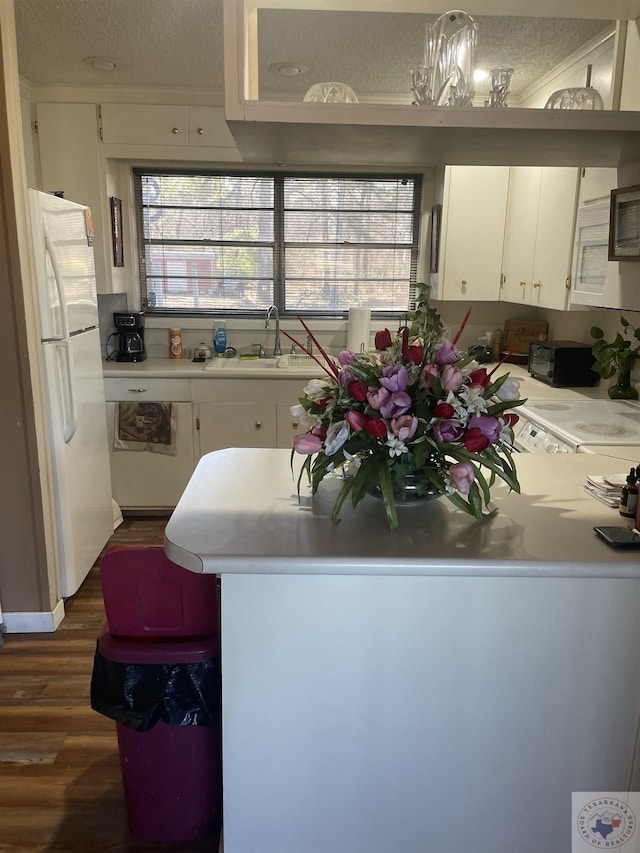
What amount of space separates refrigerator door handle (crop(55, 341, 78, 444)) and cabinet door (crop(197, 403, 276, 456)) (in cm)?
102

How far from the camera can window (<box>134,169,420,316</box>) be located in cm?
394

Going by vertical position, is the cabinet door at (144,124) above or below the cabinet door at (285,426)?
above

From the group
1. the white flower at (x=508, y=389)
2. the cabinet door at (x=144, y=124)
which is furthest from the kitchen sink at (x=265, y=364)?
the white flower at (x=508, y=389)

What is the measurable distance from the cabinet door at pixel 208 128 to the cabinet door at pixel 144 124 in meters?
0.04

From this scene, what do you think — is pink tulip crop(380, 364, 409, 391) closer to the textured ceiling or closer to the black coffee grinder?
the textured ceiling

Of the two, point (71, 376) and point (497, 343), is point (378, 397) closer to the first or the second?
point (71, 376)

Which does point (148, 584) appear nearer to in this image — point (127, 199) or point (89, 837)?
point (89, 837)

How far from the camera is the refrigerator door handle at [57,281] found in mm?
2359

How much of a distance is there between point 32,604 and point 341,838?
167 cm

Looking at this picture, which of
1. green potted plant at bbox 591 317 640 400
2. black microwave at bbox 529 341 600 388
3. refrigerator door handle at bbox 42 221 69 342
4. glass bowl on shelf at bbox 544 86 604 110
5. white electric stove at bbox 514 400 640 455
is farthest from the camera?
black microwave at bbox 529 341 600 388

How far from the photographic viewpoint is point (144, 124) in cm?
351

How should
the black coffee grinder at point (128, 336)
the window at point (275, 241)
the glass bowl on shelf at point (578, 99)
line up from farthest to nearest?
the window at point (275, 241) → the black coffee grinder at point (128, 336) → the glass bowl on shelf at point (578, 99)

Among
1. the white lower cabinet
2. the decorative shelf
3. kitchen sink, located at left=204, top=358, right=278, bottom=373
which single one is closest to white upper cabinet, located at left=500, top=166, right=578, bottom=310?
the decorative shelf

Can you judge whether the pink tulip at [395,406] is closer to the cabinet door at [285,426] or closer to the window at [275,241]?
the cabinet door at [285,426]
